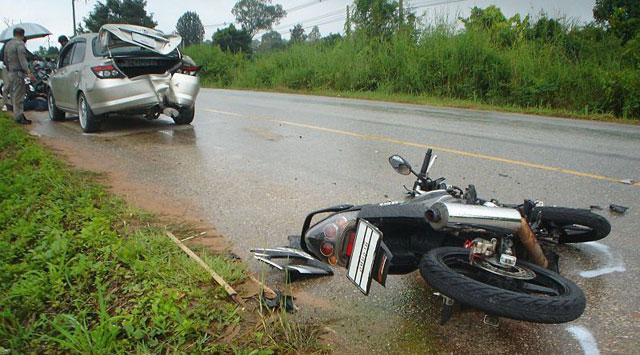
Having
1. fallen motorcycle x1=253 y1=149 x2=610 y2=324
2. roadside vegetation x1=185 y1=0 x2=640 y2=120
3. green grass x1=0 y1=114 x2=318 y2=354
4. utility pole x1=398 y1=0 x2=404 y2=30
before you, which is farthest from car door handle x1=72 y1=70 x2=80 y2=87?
utility pole x1=398 y1=0 x2=404 y2=30

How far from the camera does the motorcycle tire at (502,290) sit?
6.87 feet

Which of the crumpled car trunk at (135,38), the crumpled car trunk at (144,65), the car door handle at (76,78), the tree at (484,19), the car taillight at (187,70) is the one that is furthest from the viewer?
the tree at (484,19)

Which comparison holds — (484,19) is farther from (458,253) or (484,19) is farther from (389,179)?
(458,253)

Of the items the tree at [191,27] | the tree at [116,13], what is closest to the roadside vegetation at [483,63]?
the tree at [116,13]

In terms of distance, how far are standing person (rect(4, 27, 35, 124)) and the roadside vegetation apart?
11.7m

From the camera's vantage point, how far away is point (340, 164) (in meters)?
6.36

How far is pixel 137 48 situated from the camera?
337 inches

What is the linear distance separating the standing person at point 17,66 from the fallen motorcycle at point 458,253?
31.5 ft

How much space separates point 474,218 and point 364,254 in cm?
→ 53

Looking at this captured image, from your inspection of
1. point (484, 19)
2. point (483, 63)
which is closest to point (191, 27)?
point (484, 19)

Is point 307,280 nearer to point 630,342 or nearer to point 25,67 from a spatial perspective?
point 630,342

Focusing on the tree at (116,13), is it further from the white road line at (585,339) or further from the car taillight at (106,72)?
the white road line at (585,339)

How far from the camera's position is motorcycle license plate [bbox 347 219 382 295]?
7.63ft

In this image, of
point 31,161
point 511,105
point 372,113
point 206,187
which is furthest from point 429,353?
point 511,105
